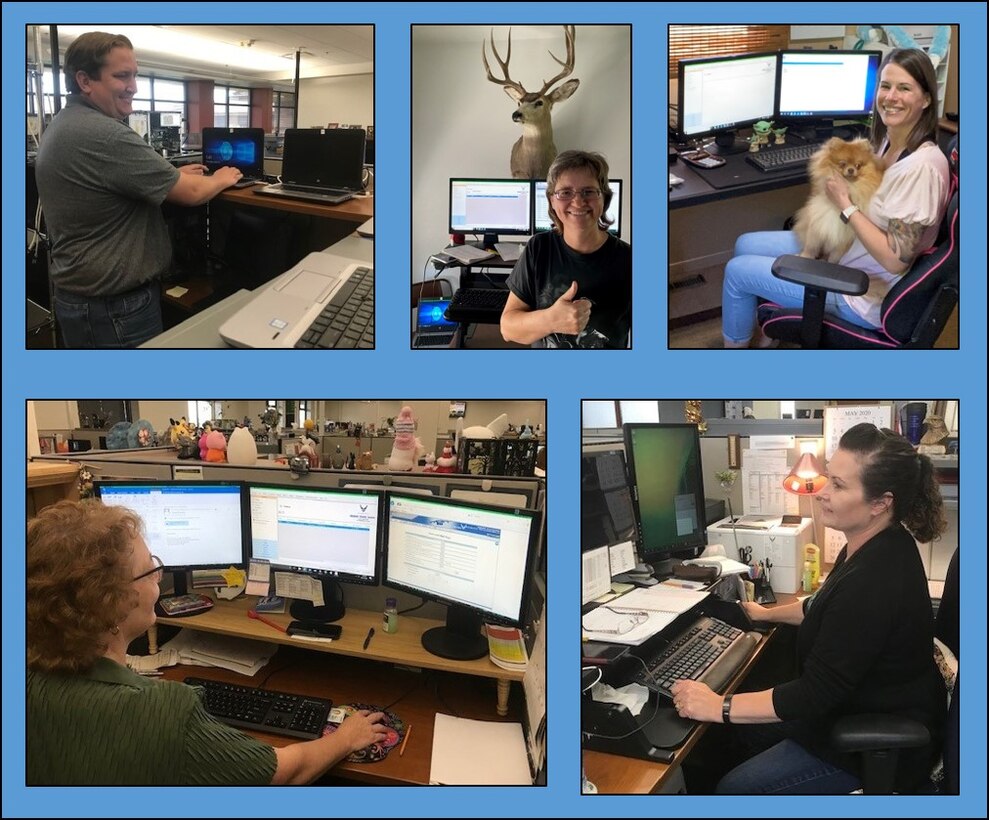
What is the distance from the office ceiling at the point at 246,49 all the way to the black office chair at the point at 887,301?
0.88m

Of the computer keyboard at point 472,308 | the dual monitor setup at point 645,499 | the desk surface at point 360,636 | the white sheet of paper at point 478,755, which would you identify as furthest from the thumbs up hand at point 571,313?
the white sheet of paper at point 478,755

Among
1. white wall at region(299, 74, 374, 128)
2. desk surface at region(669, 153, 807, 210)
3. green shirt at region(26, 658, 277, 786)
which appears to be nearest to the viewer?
green shirt at region(26, 658, 277, 786)

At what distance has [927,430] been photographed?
1370mm

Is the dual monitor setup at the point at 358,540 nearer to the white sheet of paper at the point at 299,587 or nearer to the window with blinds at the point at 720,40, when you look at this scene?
the white sheet of paper at the point at 299,587

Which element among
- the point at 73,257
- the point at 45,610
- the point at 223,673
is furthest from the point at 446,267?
the point at 223,673

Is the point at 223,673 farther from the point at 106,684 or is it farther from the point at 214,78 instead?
the point at 214,78

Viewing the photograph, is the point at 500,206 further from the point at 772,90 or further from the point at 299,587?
the point at 299,587

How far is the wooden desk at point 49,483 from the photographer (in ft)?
5.19

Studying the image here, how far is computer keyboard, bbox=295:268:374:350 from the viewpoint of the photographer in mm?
1335

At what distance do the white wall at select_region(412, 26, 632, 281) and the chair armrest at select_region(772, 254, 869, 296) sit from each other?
1.12ft

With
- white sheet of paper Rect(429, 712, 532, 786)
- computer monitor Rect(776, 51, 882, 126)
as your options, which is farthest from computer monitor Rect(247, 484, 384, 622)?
computer monitor Rect(776, 51, 882, 126)

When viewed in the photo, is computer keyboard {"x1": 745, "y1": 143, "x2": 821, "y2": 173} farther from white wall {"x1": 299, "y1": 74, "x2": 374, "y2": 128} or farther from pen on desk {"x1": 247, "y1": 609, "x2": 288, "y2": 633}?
pen on desk {"x1": 247, "y1": 609, "x2": 288, "y2": 633}

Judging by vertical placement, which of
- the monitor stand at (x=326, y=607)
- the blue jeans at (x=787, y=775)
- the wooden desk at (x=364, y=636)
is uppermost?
the monitor stand at (x=326, y=607)

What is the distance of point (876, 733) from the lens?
133 cm
